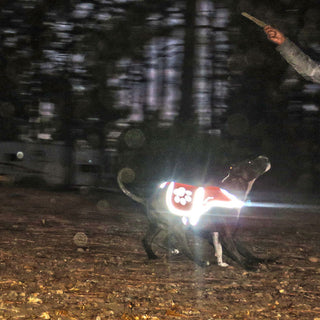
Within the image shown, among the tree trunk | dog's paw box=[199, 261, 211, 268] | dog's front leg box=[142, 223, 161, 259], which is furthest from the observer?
the tree trunk

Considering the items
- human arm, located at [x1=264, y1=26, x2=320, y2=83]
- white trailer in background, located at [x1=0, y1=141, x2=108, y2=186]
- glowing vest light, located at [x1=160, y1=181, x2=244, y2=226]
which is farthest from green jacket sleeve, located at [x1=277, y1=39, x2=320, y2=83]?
white trailer in background, located at [x1=0, y1=141, x2=108, y2=186]

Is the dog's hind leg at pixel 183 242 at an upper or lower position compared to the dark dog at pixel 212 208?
lower

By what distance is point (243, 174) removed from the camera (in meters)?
6.53

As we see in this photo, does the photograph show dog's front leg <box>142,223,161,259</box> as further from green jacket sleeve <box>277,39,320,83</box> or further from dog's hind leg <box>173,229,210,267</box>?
green jacket sleeve <box>277,39,320,83</box>

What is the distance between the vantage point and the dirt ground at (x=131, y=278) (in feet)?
15.4

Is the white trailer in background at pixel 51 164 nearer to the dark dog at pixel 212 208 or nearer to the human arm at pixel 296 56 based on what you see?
the dark dog at pixel 212 208

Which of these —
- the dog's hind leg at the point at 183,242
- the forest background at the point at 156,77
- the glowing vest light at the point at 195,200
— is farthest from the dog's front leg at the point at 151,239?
the forest background at the point at 156,77

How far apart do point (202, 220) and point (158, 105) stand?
1210 cm

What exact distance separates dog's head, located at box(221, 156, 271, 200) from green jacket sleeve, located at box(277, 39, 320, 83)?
110 inches

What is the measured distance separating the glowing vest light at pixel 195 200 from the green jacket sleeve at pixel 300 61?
297 cm

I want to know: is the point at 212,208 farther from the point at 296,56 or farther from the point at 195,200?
the point at 296,56

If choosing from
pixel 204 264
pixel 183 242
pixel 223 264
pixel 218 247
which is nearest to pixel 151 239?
pixel 183 242

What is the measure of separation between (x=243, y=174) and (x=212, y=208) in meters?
0.65

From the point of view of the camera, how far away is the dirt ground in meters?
4.69
